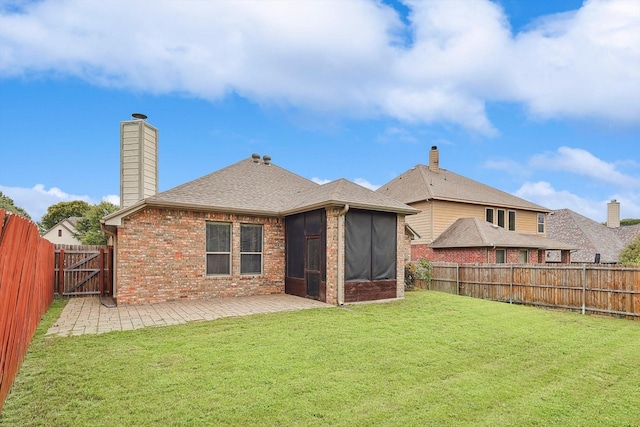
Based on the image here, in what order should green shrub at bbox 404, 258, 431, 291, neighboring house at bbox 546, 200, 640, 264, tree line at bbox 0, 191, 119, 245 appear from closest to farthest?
green shrub at bbox 404, 258, 431, 291 → neighboring house at bbox 546, 200, 640, 264 → tree line at bbox 0, 191, 119, 245

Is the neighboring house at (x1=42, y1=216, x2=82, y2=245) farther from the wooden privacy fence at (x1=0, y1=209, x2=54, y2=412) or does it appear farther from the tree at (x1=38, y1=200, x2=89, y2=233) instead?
the wooden privacy fence at (x1=0, y1=209, x2=54, y2=412)

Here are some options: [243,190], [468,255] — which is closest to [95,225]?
[243,190]

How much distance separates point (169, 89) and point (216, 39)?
4091mm

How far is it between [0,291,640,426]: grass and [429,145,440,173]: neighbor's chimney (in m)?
16.5

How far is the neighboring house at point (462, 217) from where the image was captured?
676 inches

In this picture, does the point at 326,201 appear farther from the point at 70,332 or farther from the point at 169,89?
the point at 169,89

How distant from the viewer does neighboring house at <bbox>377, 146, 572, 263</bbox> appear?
1717 cm

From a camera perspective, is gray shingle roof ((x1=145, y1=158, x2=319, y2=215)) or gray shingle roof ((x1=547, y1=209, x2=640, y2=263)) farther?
gray shingle roof ((x1=547, y1=209, x2=640, y2=263))

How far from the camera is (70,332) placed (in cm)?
645

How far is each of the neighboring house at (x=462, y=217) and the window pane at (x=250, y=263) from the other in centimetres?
867

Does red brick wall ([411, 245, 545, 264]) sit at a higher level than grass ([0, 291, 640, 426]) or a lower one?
higher

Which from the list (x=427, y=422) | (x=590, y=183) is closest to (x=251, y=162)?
(x=427, y=422)

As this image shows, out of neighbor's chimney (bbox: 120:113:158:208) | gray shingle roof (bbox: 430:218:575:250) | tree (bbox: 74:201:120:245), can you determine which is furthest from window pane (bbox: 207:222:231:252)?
tree (bbox: 74:201:120:245)

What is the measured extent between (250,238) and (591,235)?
1117 inches
